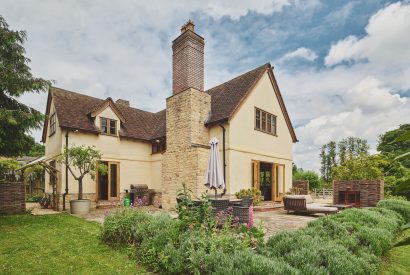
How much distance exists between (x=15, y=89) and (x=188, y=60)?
334 inches

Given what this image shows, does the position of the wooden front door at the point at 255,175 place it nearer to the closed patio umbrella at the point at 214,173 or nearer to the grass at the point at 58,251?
the closed patio umbrella at the point at 214,173

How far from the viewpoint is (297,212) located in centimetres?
1371

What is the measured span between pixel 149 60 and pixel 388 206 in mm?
12712

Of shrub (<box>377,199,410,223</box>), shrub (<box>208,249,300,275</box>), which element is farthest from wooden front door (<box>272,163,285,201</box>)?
shrub (<box>208,249,300,275</box>)

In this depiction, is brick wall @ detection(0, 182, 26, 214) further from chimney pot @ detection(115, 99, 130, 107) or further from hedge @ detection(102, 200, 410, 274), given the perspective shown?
chimney pot @ detection(115, 99, 130, 107)

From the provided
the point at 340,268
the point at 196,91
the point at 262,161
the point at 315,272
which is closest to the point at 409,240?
the point at 315,272

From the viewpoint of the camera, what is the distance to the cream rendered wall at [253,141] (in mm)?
14969

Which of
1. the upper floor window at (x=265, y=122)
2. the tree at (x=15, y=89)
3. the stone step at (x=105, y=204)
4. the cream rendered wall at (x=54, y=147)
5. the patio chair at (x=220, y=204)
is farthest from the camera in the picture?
the upper floor window at (x=265, y=122)

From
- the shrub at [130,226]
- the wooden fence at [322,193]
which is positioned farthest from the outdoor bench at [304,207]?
the wooden fence at [322,193]

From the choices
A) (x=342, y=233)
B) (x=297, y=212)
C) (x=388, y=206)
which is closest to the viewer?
(x=342, y=233)

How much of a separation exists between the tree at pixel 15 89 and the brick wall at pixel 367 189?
16.0m

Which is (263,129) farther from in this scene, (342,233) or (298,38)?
(342,233)

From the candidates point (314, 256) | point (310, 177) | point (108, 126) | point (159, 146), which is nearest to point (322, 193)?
point (310, 177)

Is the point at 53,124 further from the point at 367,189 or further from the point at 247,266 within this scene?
the point at 367,189
